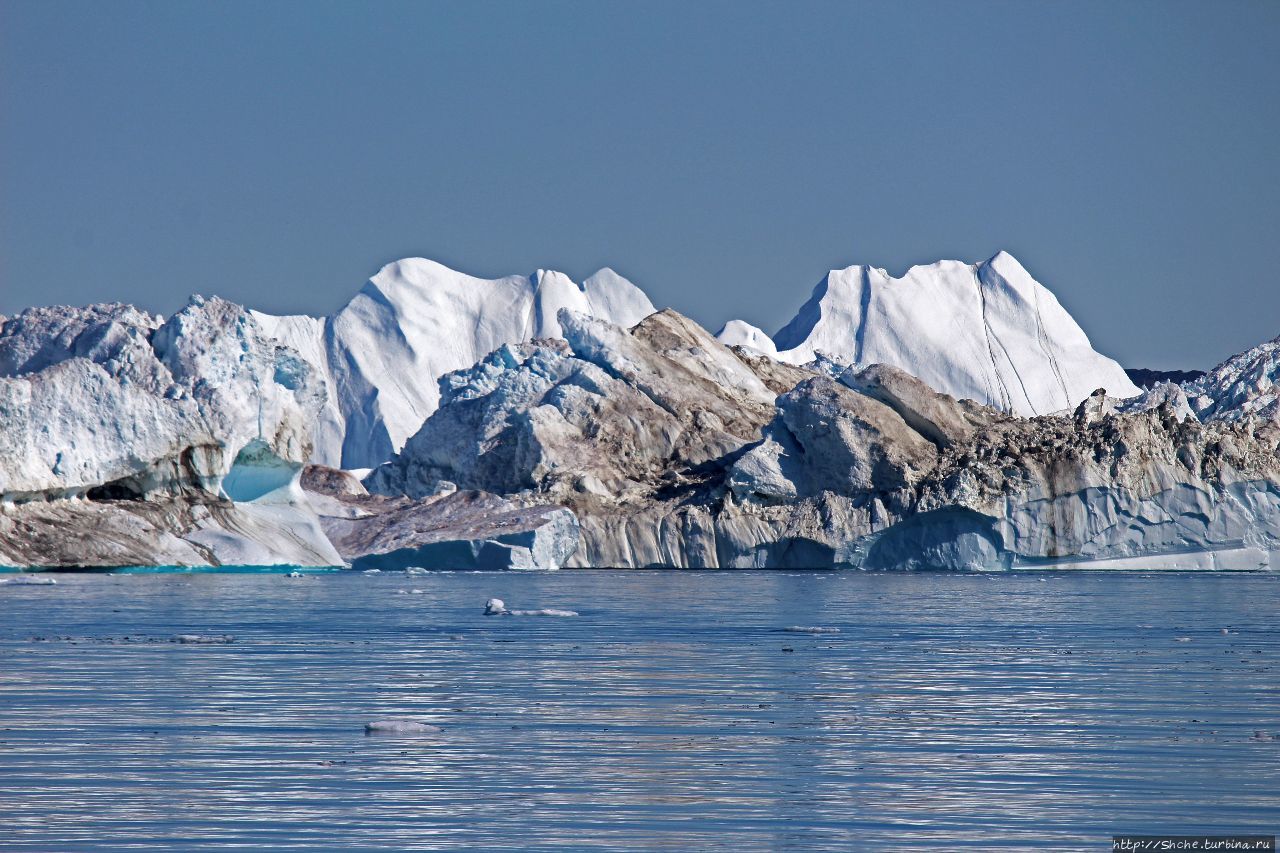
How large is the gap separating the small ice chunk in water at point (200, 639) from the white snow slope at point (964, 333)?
7935cm

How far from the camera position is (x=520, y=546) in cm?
5034

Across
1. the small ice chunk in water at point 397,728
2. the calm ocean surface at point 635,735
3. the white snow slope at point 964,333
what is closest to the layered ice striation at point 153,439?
the calm ocean surface at point 635,735

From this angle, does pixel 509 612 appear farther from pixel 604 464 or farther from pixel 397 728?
pixel 604 464

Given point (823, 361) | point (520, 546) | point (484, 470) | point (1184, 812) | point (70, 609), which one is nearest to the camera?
A: point (1184, 812)

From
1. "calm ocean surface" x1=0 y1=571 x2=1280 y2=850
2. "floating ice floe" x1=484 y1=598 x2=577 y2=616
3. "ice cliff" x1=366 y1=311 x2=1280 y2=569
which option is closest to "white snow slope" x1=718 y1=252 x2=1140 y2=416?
"ice cliff" x1=366 y1=311 x2=1280 y2=569

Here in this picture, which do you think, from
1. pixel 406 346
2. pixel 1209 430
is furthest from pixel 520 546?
pixel 406 346

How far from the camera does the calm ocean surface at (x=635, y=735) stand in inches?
298

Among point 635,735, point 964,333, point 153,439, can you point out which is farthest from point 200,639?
point 964,333

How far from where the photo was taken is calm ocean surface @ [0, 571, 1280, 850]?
756 centimetres

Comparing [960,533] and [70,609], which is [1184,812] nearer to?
[70,609]

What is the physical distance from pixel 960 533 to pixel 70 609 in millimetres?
27492

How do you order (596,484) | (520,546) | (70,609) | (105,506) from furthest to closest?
1. (596,484)
2. (520,546)
3. (105,506)
4. (70,609)

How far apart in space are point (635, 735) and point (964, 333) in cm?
9062

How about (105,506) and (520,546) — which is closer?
(105,506)
